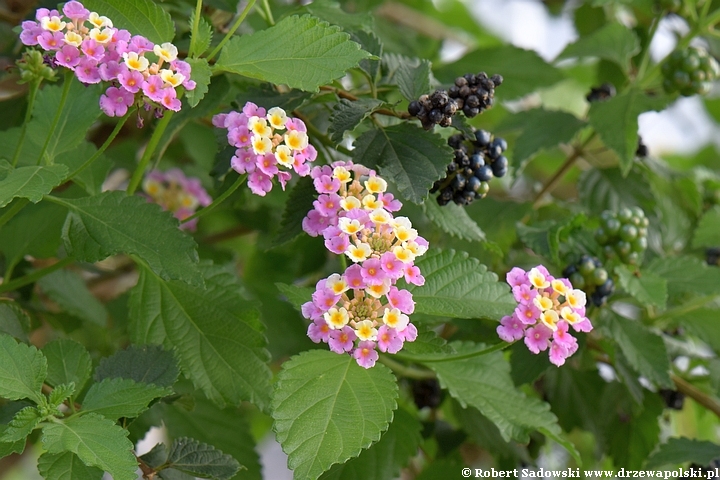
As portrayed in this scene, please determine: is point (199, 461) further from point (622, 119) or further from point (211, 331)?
point (622, 119)

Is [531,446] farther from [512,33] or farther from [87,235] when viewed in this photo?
[512,33]

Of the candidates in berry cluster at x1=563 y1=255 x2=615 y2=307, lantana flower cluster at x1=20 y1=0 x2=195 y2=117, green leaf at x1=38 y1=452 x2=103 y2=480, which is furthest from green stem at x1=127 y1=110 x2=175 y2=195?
berry cluster at x1=563 y1=255 x2=615 y2=307

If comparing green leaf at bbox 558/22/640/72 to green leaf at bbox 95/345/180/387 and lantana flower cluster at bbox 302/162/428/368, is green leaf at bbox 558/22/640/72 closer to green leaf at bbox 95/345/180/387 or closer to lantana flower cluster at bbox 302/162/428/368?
lantana flower cluster at bbox 302/162/428/368

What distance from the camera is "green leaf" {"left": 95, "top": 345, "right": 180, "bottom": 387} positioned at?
0.66 metres

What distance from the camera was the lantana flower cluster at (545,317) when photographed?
656mm

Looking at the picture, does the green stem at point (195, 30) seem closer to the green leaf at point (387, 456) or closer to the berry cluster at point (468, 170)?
the berry cluster at point (468, 170)

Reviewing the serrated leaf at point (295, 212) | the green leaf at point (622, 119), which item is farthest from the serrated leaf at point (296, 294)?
the green leaf at point (622, 119)

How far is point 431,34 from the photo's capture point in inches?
64.5

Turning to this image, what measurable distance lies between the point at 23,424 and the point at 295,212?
11.2 inches

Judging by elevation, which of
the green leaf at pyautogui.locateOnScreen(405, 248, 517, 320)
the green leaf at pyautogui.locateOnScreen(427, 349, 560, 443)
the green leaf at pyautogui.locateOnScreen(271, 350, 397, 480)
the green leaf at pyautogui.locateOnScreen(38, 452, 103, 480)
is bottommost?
the green leaf at pyautogui.locateOnScreen(427, 349, 560, 443)

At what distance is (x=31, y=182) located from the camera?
1.97ft

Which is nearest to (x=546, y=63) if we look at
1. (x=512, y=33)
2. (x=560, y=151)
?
(x=560, y=151)

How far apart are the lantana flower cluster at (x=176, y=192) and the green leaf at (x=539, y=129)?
0.44 meters

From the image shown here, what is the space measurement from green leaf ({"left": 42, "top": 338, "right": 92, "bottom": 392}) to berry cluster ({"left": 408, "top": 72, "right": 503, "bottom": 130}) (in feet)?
1.18
